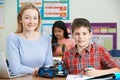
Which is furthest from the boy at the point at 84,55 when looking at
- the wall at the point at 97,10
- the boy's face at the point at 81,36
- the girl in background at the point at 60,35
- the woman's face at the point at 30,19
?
the wall at the point at 97,10

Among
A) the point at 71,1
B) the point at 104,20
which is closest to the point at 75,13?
the point at 71,1

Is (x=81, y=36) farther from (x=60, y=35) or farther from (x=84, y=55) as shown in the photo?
(x=60, y=35)

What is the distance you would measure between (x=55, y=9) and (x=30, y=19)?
217 cm

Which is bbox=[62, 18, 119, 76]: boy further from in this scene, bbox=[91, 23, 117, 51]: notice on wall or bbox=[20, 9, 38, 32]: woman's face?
bbox=[91, 23, 117, 51]: notice on wall

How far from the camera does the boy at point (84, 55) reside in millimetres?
1906

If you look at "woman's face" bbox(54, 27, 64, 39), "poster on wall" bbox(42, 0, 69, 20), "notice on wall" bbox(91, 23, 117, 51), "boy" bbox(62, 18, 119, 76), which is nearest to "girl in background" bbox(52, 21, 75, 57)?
"woman's face" bbox(54, 27, 64, 39)

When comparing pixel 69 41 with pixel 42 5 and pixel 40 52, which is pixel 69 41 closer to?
pixel 42 5

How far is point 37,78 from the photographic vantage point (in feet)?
5.21

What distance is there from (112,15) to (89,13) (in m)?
0.39

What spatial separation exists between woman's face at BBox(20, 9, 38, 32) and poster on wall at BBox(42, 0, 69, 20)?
2107 millimetres

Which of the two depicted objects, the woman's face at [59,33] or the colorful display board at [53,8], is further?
the colorful display board at [53,8]

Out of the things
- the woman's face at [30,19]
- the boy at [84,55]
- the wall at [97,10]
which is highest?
the wall at [97,10]

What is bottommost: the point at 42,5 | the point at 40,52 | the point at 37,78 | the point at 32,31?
the point at 37,78

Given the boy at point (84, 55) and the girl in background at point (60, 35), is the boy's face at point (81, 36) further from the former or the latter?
the girl in background at point (60, 35)
